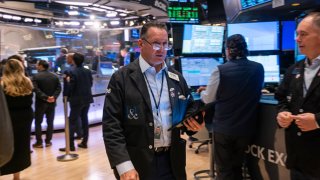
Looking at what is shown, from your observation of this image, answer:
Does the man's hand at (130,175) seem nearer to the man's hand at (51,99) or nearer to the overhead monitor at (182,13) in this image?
the overhead monitor at (182,13)

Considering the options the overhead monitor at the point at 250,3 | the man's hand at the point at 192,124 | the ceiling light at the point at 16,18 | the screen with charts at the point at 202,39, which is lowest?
the man's hand at the point at 192,124

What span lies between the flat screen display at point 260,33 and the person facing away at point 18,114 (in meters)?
2.74

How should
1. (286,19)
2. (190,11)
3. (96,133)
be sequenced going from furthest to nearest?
(96,133), (190,11), (286,19)

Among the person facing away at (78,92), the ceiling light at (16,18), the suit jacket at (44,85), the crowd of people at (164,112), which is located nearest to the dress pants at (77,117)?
the person facing away at (78,92)

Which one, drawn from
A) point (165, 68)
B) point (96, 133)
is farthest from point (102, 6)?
point (165, 68)

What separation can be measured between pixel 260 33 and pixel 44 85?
3.83 metres

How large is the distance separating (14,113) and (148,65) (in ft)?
9.41

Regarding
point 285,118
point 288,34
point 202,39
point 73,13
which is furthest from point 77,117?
point 73,13

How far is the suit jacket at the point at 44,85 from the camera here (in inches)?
237

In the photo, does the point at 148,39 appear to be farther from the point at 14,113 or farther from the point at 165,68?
the point at 14,113

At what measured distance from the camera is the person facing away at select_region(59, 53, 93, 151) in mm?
5980

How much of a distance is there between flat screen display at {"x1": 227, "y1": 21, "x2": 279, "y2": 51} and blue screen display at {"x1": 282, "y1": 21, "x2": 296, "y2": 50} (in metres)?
0.09

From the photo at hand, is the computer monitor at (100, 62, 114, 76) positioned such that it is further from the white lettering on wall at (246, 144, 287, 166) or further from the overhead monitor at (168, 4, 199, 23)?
the white lettering on wall at (246, 144, 287, 166)

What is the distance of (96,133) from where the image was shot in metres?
7.31
